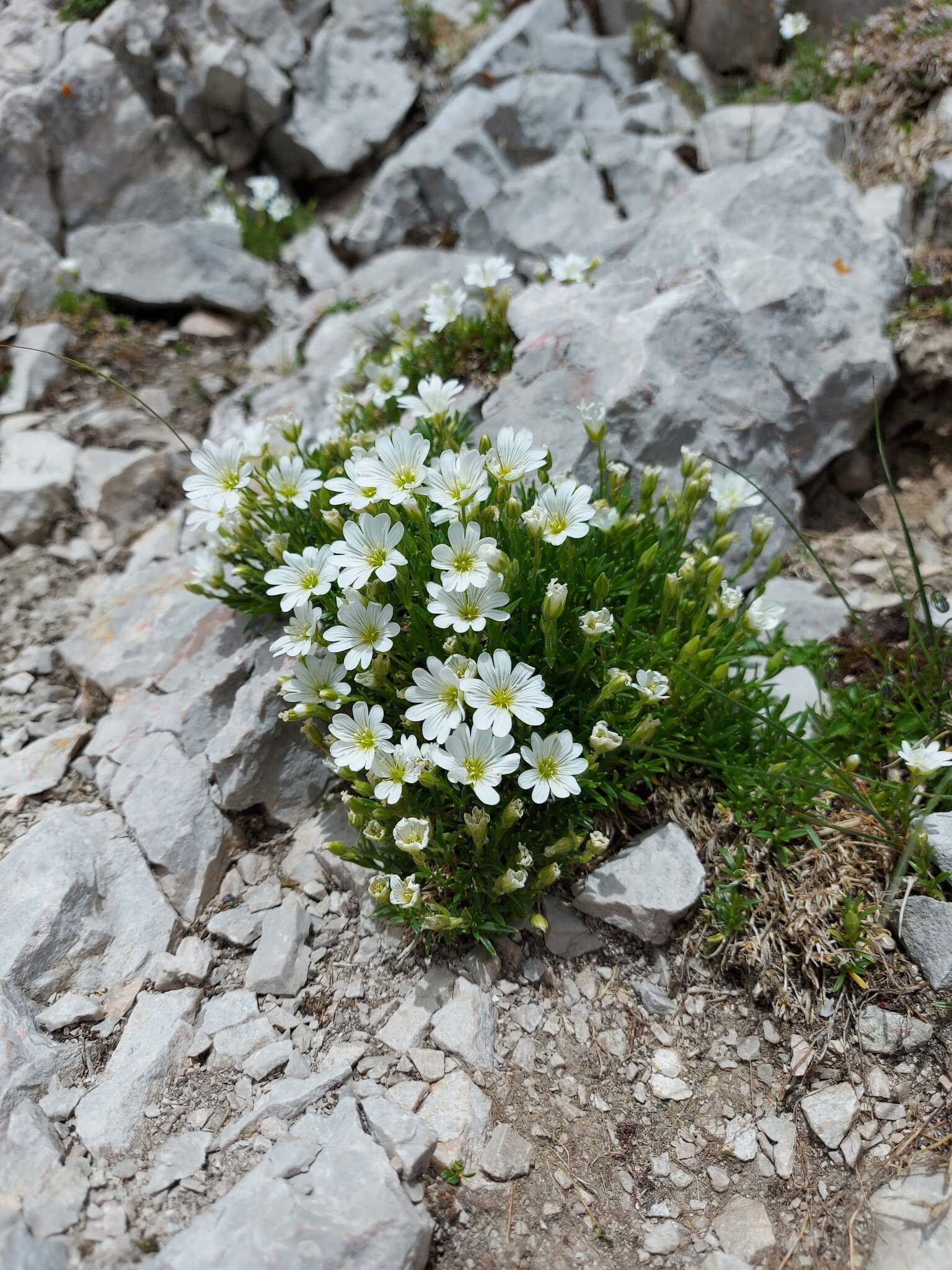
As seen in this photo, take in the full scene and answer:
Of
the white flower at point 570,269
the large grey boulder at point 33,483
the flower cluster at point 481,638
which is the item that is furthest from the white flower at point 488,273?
the large grey boulder at point 33,483

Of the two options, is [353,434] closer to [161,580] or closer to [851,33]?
[161,580]

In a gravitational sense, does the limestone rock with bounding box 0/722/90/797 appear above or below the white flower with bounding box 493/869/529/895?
above

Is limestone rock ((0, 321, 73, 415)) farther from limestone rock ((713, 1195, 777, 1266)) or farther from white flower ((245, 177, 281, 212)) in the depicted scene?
→ limestone rock ((713, 1195, 777, 1266))

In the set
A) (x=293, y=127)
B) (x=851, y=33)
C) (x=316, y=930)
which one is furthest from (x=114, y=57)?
(x=316, y=930)

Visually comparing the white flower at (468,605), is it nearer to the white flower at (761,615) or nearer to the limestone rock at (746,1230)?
the white flower at (761,615)

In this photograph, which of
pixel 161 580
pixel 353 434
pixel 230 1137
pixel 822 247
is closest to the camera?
pixel 230 1137

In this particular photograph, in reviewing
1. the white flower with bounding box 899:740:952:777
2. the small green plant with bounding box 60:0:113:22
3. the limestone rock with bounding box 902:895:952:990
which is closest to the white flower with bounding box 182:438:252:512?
the white flower with bounding box 899:740:952:777
